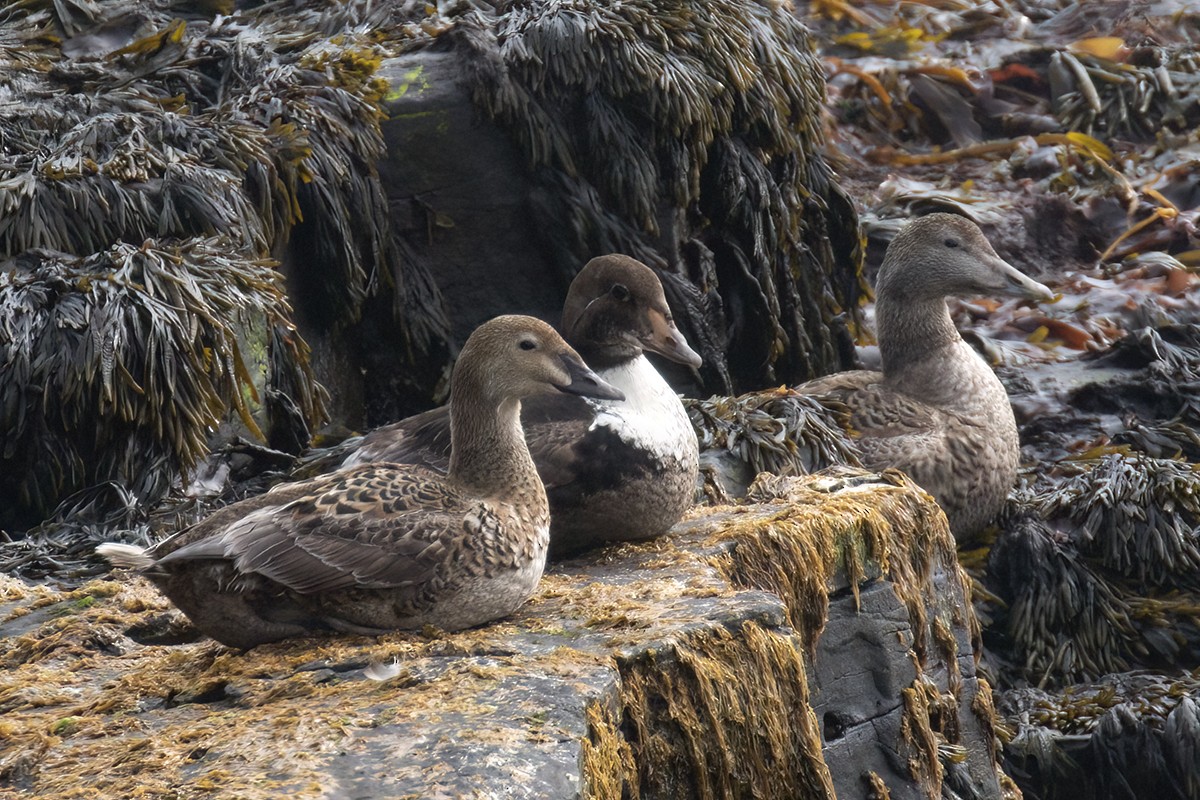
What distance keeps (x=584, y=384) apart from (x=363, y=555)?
84 cm

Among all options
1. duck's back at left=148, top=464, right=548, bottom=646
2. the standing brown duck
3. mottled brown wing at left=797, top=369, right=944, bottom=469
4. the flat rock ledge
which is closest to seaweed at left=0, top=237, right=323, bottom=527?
the flat rock ledge

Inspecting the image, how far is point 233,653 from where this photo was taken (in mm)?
3623

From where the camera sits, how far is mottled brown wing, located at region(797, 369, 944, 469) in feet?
20.5

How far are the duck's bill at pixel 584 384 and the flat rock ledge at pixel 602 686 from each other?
532mm

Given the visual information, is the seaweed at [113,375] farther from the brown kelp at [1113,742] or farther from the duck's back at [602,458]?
the brown kelp at [1113,742]

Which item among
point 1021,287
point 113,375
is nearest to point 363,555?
point 113,375

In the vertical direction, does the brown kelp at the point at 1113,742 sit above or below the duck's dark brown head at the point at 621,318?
below

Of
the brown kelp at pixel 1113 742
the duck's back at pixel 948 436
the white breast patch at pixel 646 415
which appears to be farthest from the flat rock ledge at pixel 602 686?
the duck's back at pixel 948 436

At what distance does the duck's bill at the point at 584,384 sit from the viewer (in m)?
4.00

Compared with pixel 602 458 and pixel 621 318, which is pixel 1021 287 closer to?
pixel 621 318

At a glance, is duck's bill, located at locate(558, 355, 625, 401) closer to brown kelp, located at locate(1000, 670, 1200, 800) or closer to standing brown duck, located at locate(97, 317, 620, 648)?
standing brown duck, located at locate(97, 317, 620, 648)

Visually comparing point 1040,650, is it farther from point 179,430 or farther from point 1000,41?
point 1000,41

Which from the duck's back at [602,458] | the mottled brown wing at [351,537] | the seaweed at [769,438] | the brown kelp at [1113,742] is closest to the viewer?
the mottled brown wing at [351,537]

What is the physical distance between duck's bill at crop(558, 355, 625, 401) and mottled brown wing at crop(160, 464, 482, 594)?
1.61 feet
